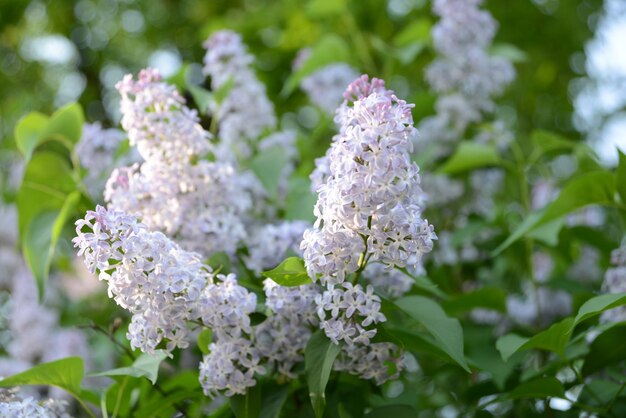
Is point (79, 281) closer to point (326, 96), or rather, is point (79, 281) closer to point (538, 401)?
point (326, 96)

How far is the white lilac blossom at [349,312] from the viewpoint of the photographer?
3.56 feet

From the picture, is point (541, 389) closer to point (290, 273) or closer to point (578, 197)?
point (578, 197)

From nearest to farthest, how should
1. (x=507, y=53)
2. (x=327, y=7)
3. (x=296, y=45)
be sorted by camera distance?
1. (x=507, y=53)
2. (x=327, y=7)
3. (x=296, y=45)

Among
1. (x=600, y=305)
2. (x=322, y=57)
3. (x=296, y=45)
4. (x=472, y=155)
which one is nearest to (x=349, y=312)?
(x=600, y=305)

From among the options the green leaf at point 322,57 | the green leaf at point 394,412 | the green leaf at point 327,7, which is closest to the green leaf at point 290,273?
the green leaf at point 394,412

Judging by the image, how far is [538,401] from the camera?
62.7 inches

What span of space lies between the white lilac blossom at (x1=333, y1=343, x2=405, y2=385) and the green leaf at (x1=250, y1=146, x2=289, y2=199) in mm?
544

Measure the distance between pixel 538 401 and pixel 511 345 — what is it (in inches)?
17.0

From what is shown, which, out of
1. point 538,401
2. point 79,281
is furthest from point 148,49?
point 538,401

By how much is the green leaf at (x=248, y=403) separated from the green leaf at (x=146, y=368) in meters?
0.12

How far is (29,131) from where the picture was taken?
5.75ft

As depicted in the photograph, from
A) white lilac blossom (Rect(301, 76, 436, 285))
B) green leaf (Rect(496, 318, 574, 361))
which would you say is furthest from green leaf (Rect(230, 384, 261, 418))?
green leaf (Rect(496, 318, 574, 361))

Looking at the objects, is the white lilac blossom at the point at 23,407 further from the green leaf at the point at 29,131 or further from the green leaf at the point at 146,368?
the green leaf at the point at 29,131

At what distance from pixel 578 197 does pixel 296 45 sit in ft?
6.59
